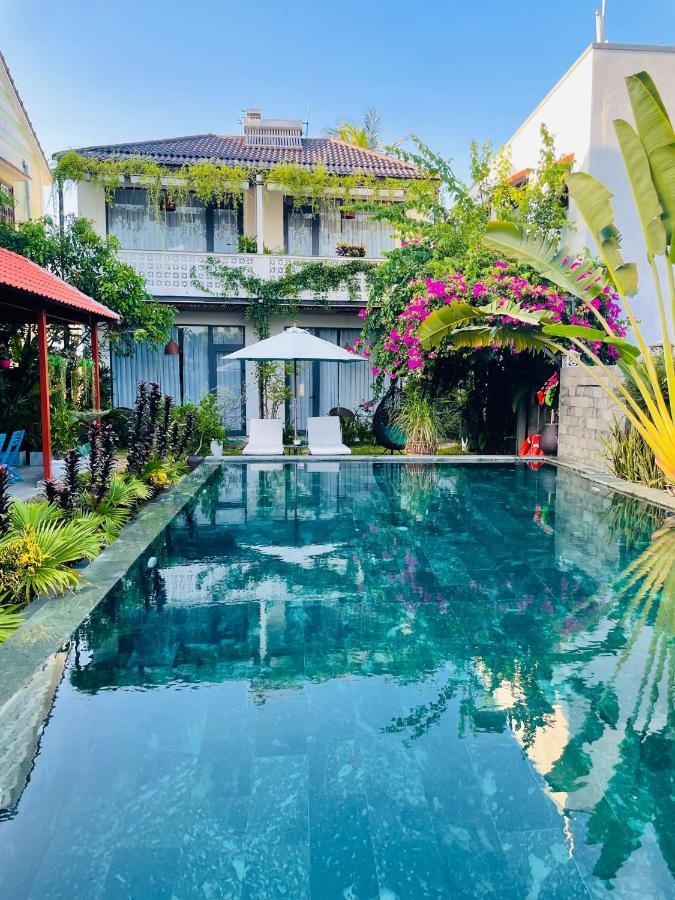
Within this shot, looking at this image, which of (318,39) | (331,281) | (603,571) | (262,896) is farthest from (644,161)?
(318,39)

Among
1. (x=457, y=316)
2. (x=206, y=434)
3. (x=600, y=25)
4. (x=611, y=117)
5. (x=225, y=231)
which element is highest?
(x=600, y=25)

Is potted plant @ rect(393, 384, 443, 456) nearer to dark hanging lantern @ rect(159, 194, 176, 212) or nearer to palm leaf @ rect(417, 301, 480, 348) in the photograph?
palm leaf @ rect(417, 301, 480, 348)

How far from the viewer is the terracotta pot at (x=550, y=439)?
14656 millimetres

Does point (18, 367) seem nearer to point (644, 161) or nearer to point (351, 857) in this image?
point (644, 161)

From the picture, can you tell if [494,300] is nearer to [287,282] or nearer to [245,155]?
[287,282]

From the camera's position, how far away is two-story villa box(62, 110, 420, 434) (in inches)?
742

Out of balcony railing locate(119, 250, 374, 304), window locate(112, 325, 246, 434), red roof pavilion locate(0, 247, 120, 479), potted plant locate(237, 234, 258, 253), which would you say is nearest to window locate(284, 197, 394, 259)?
potted plant locate(237, 234, 258, 253)

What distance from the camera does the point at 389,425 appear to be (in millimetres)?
16656

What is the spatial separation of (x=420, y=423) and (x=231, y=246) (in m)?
8.29

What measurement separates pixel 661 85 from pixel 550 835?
1732cm

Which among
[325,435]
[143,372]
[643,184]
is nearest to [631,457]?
[643,184]

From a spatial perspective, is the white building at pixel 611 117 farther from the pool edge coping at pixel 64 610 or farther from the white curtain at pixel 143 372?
the pool edge coping at pixel 64 610

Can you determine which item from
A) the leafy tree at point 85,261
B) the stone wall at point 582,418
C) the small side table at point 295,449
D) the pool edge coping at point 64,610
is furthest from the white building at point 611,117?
the pool edge coping at point 64,610

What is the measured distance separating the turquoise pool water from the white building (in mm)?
11166
